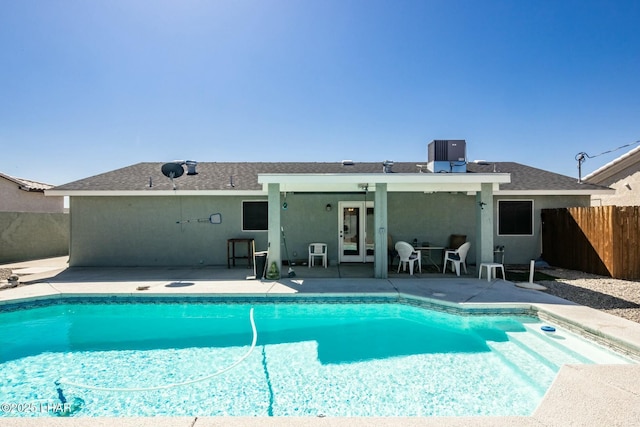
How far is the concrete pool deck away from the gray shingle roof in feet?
9.92

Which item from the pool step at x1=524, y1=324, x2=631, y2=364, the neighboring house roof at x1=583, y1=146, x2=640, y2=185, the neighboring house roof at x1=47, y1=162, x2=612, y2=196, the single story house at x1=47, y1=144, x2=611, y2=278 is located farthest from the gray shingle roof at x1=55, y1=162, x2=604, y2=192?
the pool step at x1=524, y1=324, x2=631, y2=364

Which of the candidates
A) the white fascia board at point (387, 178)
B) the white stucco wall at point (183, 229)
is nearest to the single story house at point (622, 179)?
the white stucco wall at point (183, 229)

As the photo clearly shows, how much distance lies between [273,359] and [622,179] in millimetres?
18595

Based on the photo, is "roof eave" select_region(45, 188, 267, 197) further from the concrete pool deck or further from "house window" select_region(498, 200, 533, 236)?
"house window" select_region(498, 200, 533, 236)

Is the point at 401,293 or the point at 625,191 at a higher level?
the point at 625,191

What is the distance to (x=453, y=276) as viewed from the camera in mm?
9359

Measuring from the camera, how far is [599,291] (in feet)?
24.9

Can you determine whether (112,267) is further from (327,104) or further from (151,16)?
(327,104)

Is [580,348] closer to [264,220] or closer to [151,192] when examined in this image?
[264,220]

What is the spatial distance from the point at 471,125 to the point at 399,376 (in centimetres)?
1315

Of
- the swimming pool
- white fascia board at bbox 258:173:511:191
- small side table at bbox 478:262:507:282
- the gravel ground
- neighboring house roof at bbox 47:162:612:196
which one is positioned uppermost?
neighboring house roof at bbox 47:162:612:196

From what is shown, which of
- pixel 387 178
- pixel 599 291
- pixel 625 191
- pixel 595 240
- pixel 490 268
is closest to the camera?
pixel 599 291

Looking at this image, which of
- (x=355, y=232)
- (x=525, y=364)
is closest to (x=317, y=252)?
(x=355, y=232)

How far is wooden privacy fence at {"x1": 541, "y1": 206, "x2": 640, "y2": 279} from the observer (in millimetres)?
8852
